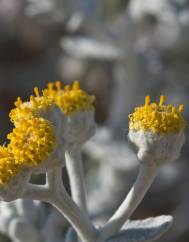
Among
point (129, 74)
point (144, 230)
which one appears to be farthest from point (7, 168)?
point (129, 74)

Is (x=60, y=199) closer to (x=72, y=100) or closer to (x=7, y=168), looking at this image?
(x=7, y=168)

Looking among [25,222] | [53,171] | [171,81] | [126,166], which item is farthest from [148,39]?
[53,171]

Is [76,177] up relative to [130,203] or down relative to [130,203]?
up

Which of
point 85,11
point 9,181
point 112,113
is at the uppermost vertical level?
point 85,11

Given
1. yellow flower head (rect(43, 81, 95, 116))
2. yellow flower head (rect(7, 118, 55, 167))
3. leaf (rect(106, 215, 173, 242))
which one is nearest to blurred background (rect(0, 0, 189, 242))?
yellow flower head (rect(43, 81, 95, 116))

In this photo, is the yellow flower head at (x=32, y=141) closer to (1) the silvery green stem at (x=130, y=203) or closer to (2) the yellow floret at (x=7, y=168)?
(2) the yellow floret at (x=7, y=168)

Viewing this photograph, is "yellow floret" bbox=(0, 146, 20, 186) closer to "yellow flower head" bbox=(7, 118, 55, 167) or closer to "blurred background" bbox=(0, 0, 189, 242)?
"yellow flower head" bbox=(7, 118, 55, 167)

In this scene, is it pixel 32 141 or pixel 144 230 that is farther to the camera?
pixel 144 230

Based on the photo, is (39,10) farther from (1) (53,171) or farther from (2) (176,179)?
(1) (53,171)
